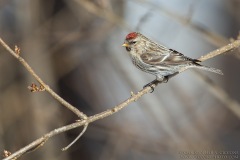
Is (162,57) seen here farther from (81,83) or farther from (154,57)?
(81,83)

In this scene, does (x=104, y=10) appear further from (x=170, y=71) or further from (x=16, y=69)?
(x=16, y=69)

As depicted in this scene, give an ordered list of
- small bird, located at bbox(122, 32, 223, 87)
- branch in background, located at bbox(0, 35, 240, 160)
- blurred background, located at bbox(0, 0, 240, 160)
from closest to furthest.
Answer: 1. branch in background, located at bbox(0, 35, 240, 160)
2. small bird, located at bbox(122, 32, 223, 87)
3. blurred background, located at bbox(0, 0, 240, 160)

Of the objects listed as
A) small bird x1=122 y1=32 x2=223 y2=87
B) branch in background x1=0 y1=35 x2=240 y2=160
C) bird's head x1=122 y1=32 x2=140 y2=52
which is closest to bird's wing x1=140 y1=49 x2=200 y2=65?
small bird x1=122 y1=32 x2=223 y2=87

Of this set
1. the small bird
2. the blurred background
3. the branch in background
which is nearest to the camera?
the branch in background

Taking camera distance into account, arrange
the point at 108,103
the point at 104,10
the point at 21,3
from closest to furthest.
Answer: the point at 104,10
the point at 21,3
the point at 108,103

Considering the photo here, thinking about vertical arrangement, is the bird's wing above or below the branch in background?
above

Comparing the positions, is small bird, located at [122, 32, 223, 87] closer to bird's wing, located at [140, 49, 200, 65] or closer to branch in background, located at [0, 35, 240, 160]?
bird's wing, located at [140, 49, 200, 65]

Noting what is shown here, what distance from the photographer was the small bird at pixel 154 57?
4312mm

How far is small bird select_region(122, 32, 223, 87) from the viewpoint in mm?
4312

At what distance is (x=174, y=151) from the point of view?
590 cm

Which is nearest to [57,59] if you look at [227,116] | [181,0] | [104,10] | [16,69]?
[16,69]

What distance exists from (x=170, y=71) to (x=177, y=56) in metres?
0.17

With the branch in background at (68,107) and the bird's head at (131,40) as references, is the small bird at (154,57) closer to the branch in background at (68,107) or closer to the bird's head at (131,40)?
the bird's head at (131,40)

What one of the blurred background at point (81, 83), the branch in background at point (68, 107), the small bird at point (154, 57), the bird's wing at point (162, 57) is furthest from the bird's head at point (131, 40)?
the blurred background at point (81, 83)
